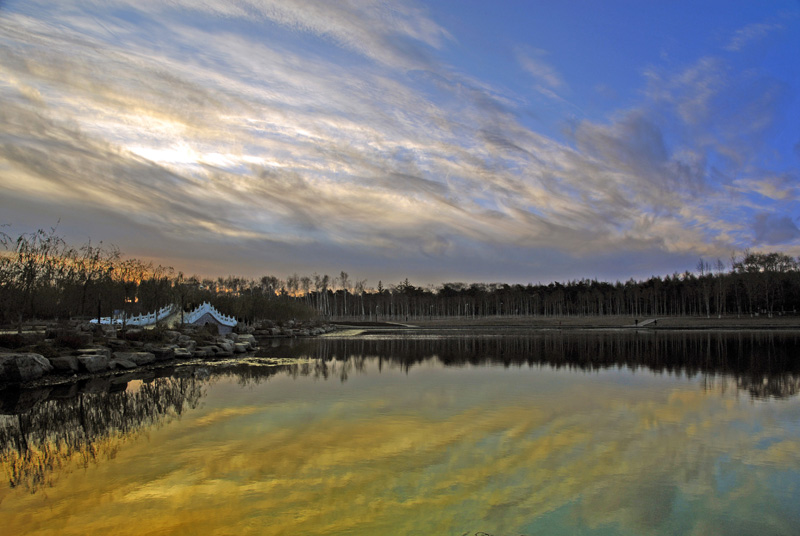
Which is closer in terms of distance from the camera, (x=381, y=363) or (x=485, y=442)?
(x=485, y=442)

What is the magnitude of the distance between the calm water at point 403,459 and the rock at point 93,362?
3144 millimetres

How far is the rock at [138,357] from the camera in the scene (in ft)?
65.5

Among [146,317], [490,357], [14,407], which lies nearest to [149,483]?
[14,407]

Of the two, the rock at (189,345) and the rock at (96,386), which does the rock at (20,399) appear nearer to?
the rock at (96,386)

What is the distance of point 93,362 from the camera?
1758 centimetres

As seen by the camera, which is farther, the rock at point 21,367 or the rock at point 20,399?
the rock at point 21,367

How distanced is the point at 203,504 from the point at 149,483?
1.24 metres

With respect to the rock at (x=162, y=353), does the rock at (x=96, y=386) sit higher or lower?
lower

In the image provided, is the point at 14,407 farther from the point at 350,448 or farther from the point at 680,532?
the point at 680,532

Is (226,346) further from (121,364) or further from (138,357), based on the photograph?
(121,364)

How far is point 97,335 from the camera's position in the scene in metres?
23.6

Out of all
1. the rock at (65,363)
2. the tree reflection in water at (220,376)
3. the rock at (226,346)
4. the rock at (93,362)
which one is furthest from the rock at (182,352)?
the rock at (65,363)

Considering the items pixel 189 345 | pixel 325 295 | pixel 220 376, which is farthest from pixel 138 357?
pixel 325 295

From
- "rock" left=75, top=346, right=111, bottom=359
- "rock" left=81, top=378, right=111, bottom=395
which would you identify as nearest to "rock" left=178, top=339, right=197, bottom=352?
"rock" left=75, top=346, right=111, bottom=359
